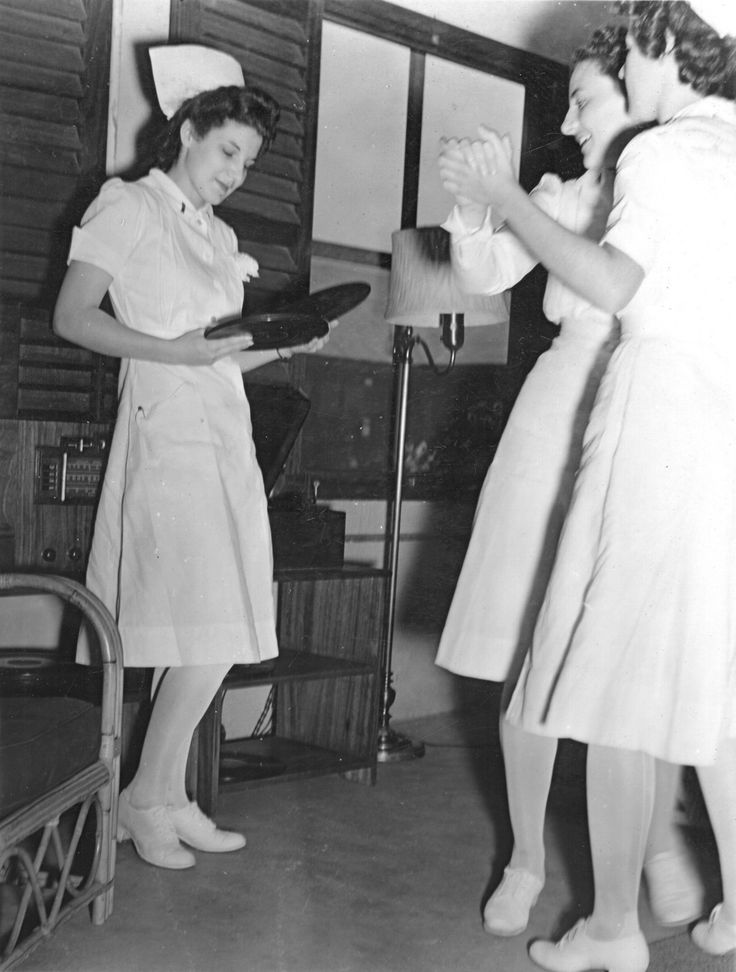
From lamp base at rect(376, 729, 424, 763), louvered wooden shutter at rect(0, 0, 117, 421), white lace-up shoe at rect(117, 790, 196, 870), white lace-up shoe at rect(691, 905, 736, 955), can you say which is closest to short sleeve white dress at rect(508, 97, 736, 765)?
white lace-up shoe at rect(691, 905, 736, 955)

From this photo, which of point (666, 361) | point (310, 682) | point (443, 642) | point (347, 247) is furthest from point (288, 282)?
point (666, 361)

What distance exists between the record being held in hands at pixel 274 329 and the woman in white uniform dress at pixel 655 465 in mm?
680

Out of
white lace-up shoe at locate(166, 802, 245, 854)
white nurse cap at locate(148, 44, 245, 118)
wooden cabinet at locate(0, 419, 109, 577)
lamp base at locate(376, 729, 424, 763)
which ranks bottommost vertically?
lamp base at locate(376, 729, 424, 763)

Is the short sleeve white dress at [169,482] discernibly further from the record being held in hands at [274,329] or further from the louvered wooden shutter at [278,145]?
the louvered wooden shutter at [278,145]

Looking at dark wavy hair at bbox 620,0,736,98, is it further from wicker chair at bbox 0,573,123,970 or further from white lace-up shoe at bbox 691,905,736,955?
white lace-up shoe at bbox 691,905,736,955

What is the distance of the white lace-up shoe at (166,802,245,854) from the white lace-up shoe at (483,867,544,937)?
24.9 inches

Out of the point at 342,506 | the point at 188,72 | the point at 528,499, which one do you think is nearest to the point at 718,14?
the point at 528,499

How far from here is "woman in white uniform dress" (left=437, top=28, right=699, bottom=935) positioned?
1.98m

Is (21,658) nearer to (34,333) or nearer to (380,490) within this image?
(34,333)

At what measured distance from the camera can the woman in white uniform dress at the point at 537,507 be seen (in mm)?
1981

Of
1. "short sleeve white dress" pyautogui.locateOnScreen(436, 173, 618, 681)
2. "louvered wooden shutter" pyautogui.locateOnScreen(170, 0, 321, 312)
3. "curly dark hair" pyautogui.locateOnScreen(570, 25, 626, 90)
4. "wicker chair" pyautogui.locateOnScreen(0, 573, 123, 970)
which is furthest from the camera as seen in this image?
"louvered wooden shutter" pyautogui.locateOnScreen(170, 0, 321, 312)

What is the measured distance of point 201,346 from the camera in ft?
7.10

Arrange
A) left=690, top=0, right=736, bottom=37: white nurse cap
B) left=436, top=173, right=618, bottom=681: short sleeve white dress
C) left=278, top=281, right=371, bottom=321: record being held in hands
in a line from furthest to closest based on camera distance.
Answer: left=278, top=281, right=371, bottom=321: record being held in hands
left=436, top=173, right=618, bottom=681: short sleeve white dress
left=690, top=0, right=736, bottom=37: white nurse cap

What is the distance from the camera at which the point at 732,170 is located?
1.64 metres
